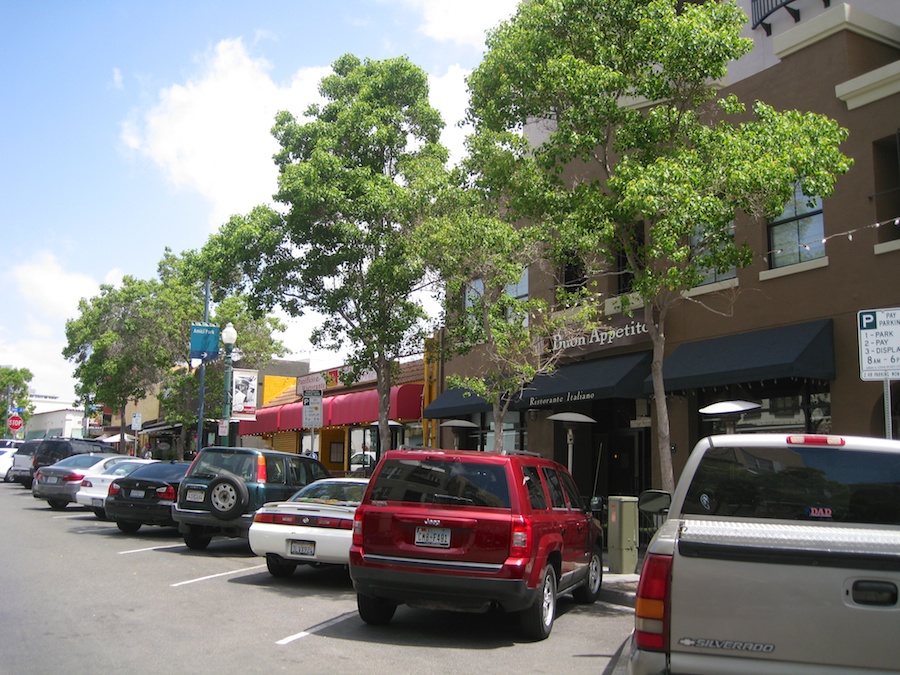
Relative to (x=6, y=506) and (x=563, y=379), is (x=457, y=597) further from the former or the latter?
(x=6, y=506)

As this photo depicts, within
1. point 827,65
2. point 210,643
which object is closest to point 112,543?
point 210,643

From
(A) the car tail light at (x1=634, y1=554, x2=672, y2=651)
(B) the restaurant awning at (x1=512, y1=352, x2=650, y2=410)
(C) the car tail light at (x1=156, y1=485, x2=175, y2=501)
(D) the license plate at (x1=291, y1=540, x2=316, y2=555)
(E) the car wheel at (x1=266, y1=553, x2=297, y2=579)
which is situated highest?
(B) the restaurant awning at (x1=512, y1=352, x2=650, y2=410)

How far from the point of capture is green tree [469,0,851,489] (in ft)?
37.4

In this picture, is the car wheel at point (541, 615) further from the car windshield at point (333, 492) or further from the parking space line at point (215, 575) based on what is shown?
the parking space line at point (215, 575)

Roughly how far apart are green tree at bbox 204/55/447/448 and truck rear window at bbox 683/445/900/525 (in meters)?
13.6

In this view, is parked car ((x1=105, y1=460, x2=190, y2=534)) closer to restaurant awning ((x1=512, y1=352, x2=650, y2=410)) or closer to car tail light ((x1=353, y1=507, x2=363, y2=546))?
restaurant awning ((x1=512, y1=352, x2=650, y2=410))

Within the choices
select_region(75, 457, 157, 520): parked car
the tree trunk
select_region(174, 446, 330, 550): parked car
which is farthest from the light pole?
the tree trunk

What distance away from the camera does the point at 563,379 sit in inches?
732

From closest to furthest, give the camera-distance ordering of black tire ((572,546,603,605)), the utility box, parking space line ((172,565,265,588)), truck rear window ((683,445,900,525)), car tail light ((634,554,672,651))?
car tail light ((634,554,672,651)) → truck rear window ((683,445,900,525)) → black tire ((572,546,603,605)) → parking space line ((172,565,265,588)) → the utility box

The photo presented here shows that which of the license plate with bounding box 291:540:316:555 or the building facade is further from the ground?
the building facade

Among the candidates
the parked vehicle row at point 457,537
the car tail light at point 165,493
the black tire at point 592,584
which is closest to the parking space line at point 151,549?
the car tail light at point 165,493

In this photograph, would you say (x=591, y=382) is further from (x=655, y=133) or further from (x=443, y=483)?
(x=443, y=483)

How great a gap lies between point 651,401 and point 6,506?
17782mm

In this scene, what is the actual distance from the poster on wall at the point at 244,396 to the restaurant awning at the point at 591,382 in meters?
7.66
